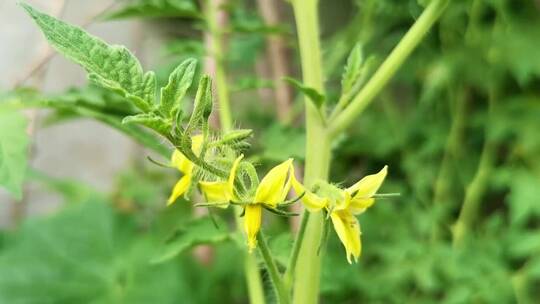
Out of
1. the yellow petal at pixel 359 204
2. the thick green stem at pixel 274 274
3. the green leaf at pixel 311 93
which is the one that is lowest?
the thick green stem at pixel 274 274

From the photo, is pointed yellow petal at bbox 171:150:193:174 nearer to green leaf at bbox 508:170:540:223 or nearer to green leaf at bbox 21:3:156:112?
green leaf at bbox 21:3:156:112

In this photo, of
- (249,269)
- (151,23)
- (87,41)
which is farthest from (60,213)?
(87,41)

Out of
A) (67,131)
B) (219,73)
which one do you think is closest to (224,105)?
(219,73)

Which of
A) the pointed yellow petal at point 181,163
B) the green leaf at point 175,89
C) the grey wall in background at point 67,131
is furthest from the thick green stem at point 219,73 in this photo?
the grey wall in background at point 67,131

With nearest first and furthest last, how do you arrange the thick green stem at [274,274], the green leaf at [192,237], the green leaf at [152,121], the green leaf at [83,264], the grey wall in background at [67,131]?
1. the green leaf at [152,121]
2. the thick green stem at [274,274]
3. the green leaf at [192,237]
4. the green leaf at [83,264]
5. the grey wall in background at [67,131]

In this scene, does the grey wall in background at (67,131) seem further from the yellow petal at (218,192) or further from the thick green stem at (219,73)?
the yellow petal at (218,192)

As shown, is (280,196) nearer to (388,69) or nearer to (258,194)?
(258,194)
